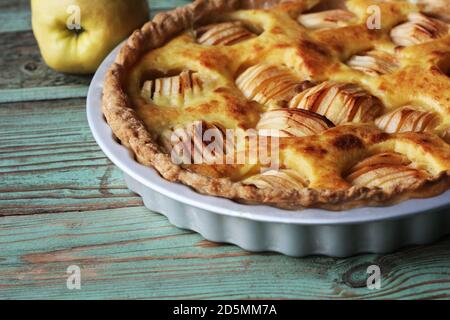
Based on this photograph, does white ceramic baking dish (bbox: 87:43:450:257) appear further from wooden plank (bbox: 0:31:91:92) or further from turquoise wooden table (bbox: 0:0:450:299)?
wooden plank (bbox: 0:31:91:92)

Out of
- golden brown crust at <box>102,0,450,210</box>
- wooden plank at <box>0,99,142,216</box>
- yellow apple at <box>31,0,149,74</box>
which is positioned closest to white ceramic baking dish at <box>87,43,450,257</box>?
golden brown crust at <box>102,0,450,210</box>

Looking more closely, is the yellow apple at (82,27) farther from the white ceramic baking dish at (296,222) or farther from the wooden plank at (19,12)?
the white ceramic baking dish at (296,222)

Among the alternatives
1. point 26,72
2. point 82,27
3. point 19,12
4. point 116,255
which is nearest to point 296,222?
point 116,255

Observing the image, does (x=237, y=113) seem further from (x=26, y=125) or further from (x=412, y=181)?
(x=26, y=125)

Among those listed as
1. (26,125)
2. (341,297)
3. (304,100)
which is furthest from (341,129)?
(26,125)

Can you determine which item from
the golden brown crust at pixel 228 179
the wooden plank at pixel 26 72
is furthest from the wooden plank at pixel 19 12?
the golden brown crust at pixel 228 179

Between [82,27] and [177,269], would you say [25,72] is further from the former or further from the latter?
[177,269]

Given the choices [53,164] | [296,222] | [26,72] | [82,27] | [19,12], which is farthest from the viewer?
[19,12]
